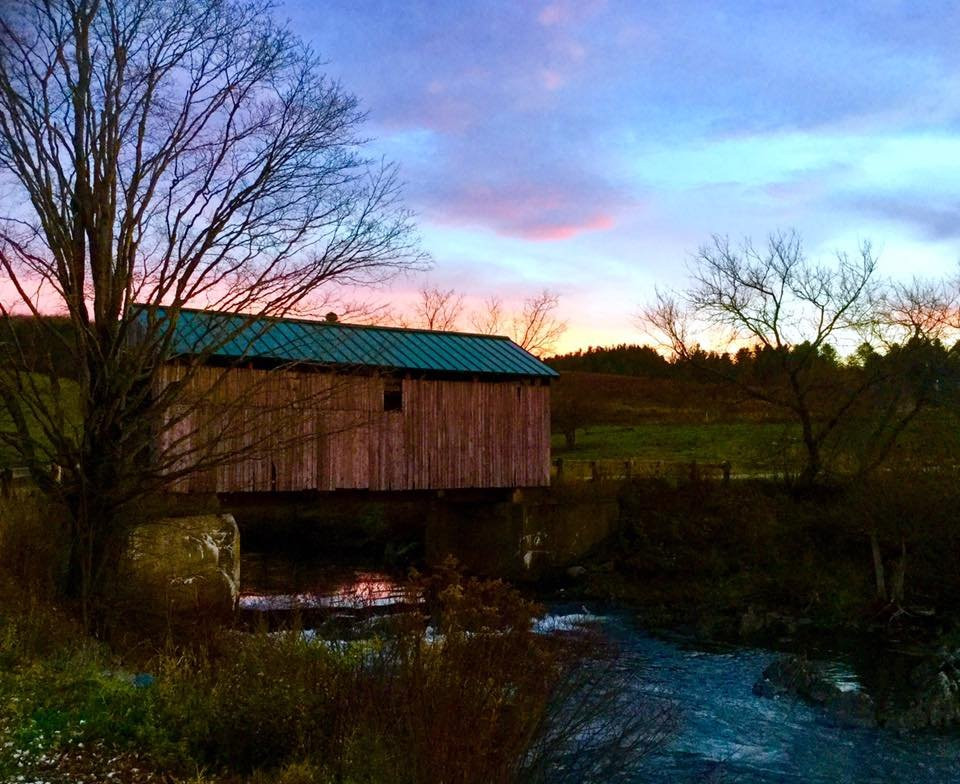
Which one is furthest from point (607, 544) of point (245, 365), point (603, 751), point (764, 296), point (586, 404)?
point (603, 751)

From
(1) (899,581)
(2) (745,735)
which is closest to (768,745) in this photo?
(2) (745,735)

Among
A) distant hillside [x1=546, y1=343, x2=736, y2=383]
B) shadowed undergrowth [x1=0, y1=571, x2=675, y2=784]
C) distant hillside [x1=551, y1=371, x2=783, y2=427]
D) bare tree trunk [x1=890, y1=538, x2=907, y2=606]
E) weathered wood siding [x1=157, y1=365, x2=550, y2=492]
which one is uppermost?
distant hillside [x1=546, y1=343, x2=736, y2=383]

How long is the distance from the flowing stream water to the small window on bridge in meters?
6.09

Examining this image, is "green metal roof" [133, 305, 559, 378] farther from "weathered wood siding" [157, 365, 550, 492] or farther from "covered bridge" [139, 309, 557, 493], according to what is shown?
"weathered wood siding" [157, 365, 550, 492]

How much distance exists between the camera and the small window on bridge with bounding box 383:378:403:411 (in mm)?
19766

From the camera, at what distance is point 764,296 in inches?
896

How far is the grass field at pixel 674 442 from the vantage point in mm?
30250

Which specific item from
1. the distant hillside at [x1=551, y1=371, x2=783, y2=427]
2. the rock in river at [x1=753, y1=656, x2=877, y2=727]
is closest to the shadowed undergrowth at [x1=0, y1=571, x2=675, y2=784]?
the rock in river at [x1=753, y1=656, x2=877, y2=727]

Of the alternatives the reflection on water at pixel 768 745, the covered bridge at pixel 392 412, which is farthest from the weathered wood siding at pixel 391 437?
the reflection on water at pixel 768 745

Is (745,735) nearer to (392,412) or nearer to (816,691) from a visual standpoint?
(816,691)

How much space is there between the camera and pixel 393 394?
65.5 feet

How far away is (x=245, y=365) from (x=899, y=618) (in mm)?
12890

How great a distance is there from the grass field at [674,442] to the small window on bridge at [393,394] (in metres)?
10.7

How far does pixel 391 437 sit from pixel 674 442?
18.2 meters
